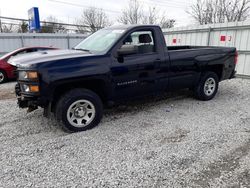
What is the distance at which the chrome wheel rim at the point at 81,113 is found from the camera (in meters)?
3.79

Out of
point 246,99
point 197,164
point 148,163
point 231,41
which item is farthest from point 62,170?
point 231,41

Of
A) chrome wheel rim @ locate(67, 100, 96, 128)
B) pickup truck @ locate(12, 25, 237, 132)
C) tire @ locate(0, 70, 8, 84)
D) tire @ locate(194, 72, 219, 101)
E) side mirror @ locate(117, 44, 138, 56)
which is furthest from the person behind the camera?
tire @ locate(0, 70, 8, 84)

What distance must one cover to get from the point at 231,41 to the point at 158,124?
6.45 meters

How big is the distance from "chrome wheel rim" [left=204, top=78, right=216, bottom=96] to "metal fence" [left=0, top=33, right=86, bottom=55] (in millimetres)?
12539

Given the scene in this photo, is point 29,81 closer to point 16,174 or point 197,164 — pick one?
point 16,174

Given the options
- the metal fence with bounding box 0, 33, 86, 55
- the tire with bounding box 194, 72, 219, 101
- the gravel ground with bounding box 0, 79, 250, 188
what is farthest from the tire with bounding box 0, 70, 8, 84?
the tire with bounding box 194, 72, 219, 101

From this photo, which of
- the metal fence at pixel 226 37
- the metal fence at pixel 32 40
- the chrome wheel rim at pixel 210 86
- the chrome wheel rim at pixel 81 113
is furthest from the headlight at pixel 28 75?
the metal fence at pixel 32 40

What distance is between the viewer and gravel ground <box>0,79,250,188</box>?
259 centimetres

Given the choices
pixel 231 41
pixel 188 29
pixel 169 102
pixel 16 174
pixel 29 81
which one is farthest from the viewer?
pixel 188 29

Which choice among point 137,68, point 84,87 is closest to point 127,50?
point 137,68

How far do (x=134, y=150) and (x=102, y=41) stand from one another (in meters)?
2.33

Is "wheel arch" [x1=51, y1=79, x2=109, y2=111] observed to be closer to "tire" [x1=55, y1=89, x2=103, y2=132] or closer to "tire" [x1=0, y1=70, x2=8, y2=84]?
"tire" [x1=55, y1=89, x2=103, y2=132]

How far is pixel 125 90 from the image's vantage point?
4.21m

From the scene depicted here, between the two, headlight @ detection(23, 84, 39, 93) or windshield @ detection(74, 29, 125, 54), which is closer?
headlight @ detection(23, 84, 39, 93)
